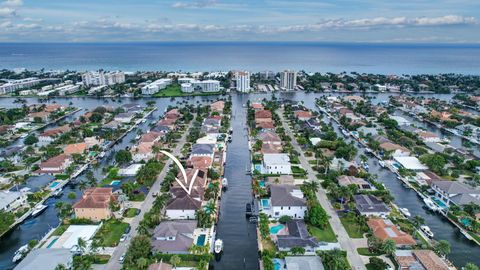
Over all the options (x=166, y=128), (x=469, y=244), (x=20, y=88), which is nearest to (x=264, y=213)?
(x=469, y=244)

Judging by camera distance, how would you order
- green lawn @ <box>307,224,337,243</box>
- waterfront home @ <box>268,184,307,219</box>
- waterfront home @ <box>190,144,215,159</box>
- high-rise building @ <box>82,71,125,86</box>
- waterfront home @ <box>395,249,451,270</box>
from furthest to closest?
1. high-rise building @ <box>82,71,125,86</box>
2. waterfront home @ <box>190,144,215,159</box>
3. waterfront home @ <box>268,184,307,219</box>
4. green lawn @ <box>307,224,337,243</box>
5. waterfront home @ <box>395,249,451,270</box>

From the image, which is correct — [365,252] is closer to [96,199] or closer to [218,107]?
[96,199]

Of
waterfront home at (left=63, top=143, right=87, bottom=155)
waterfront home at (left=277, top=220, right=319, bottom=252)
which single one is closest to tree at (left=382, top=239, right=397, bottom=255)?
waterfront home at (left=277, top=220, right=319, bottom=252)

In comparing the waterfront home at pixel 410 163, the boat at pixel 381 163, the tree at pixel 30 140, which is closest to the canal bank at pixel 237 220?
the boat at pixel 381 163

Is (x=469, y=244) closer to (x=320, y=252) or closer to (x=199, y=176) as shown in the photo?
(x=320, y=252)

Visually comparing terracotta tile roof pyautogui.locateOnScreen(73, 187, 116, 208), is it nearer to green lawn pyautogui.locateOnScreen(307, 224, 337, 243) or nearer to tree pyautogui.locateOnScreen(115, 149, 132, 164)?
tree pyautogui.locateOnScreen(115, 149, 132, 164)

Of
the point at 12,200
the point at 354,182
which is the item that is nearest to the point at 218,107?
the point at 354,182
